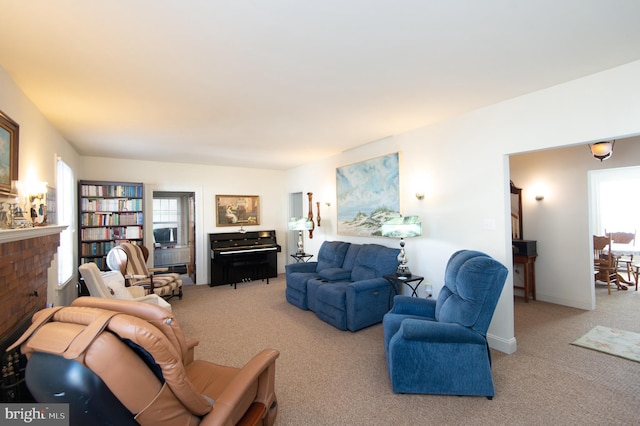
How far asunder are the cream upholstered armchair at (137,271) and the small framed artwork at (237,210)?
1.77 metres

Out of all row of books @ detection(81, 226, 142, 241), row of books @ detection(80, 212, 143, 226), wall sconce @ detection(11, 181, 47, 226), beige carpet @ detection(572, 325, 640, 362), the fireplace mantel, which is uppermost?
wall sconce @ detection(11, 181, 47, 226)

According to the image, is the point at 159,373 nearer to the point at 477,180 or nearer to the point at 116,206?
the point at 477,180

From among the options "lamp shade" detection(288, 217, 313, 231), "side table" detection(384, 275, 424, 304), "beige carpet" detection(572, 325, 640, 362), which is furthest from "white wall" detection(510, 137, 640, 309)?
"lamp shade" detection(288, 217, 313, 231)

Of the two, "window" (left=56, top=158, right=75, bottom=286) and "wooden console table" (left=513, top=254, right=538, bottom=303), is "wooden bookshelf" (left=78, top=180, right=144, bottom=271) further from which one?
"wooden console table" (left=513, top=254, right=538, bottom=303)

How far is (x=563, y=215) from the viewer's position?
14.9ft

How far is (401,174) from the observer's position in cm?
417

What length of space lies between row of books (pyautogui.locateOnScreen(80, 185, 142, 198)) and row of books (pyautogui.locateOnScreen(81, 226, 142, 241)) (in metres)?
0.59

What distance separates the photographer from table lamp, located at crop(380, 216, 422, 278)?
3523 mm

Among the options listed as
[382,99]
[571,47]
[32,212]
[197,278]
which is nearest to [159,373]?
[32,212]

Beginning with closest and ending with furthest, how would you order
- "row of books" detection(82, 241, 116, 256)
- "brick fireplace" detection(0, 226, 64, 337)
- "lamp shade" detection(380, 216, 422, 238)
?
"brick fireplace" detection(0, 226, 64, 337) → "lamp shade" detection(380, 216, 422, 238) → "row of books" detection(82, 241, 116, 256)

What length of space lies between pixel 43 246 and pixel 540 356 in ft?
14.8

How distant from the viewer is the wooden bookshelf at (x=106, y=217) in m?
5.04

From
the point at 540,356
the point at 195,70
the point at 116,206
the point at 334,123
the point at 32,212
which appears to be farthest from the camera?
the point at 116,206

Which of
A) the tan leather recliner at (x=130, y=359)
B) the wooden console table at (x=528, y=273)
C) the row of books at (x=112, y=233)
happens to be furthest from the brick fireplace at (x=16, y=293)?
the wooden console table at (x=528, y=273)
